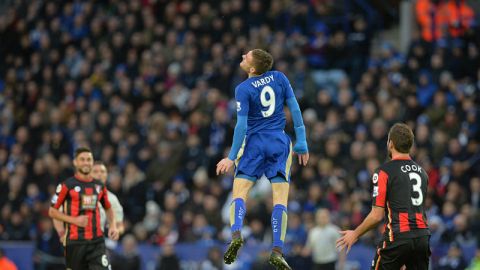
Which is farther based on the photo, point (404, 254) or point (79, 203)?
point (79, 203)

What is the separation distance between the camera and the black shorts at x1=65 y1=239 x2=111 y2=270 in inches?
483

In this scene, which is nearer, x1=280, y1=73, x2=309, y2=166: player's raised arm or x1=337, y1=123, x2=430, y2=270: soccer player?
x1=337, y1=123, x2=430, y2=270: soccer player

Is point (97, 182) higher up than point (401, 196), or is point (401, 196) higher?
point (97, 182)

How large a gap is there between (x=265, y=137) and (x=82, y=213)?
10.1 ft

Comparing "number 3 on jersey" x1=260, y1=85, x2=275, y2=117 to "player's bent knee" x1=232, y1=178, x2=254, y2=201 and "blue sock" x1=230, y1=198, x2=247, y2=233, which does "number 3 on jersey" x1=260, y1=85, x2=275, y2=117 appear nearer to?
→ "player's bent knee" x1=232, y1=178, x2=254, y2=201

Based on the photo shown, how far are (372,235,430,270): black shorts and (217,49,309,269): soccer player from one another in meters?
1.13

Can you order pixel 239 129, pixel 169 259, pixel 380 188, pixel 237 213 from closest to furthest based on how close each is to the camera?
pixel 380 188
pixel 239 129
pixel 237 213
pixel 169 259

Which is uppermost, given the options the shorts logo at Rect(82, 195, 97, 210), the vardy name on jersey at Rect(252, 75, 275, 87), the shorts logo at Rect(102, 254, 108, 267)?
the vardy name on jersey at Rect(252, 75, 275, 87)

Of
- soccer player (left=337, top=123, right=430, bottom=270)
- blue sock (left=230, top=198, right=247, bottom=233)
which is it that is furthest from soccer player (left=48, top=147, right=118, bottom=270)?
soccer player (left=337, top=123, right=430, bottom=270)

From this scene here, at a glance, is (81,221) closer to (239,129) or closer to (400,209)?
(239,129)

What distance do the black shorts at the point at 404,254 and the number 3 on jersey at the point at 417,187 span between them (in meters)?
0.35

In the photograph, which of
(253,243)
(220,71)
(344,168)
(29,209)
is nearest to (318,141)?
(344,168)

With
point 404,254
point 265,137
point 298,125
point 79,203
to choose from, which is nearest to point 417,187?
point 404,254

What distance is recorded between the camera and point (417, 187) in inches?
376
